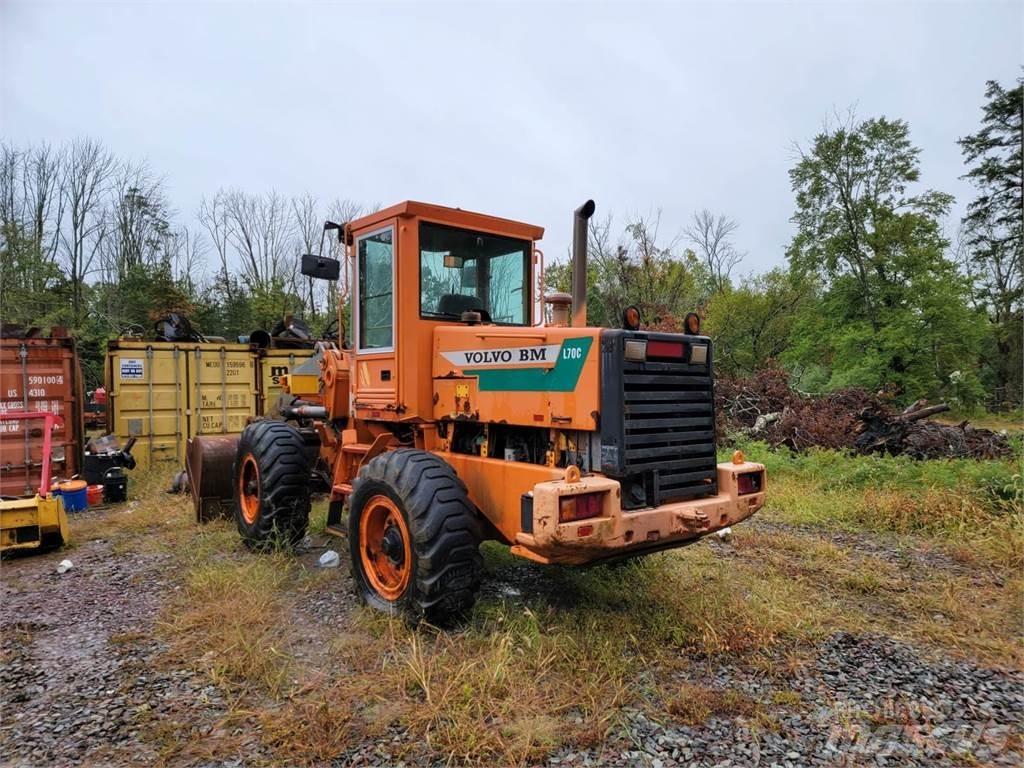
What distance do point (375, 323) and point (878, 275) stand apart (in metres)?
17.7

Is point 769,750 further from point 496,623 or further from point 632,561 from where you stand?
point 632,561

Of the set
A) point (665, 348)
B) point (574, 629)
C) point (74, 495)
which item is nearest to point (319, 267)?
point (665, 348)

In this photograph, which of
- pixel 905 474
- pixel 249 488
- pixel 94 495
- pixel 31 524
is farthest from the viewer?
pixel 94 495

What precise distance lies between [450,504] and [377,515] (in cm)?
84

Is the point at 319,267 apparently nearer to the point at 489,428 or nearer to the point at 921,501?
the point at 489,428

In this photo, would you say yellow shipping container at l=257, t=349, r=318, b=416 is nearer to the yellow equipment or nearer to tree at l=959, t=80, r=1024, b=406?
the yellow equipment

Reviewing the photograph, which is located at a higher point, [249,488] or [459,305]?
[459,305]

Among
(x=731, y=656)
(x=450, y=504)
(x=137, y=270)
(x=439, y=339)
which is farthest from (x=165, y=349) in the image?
(x=137, y=270)

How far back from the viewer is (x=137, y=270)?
74.8 ft

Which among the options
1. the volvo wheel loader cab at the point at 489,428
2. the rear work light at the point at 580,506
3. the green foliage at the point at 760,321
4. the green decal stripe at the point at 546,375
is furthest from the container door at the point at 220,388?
the green foliage at the point at 760,321

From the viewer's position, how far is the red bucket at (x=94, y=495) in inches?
318

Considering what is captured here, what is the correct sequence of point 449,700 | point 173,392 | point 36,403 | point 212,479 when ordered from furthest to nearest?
1. point 173,392
2. point 36,403
3. point 212,479
4. point 449,700

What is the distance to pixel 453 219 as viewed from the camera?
4.95 metres

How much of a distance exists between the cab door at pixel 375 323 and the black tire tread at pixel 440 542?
3.45 feet
